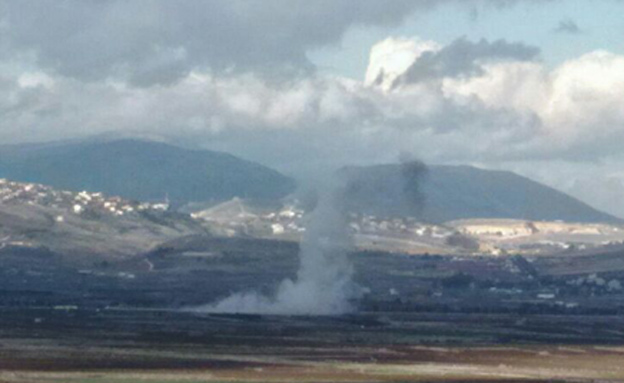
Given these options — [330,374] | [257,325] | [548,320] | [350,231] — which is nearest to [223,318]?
[257,325]

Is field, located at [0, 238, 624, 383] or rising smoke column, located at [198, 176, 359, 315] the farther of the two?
rising smoke column, located at [198, 176, 359, 315]

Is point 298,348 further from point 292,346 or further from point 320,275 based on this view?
point 320,275

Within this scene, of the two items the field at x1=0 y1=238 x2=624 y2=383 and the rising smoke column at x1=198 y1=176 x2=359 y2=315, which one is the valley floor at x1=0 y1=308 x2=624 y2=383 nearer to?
the field at x1=0 y1=238 x2=624 y2=383

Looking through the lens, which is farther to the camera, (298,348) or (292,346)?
(292,346)

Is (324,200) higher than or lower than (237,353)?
higher

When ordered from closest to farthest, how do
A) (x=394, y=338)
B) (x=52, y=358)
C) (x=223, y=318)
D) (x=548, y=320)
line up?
(x=52, y=358) → (x=394, y=338) → (x=223, y=318) → (x=548, y=320)

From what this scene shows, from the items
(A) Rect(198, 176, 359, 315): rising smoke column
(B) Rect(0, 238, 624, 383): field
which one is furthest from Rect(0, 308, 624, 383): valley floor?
(A) Rect(198, 176, 359, 315): rising smoke column

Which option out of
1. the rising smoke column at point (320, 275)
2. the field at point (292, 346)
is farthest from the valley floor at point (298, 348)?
the rising smoke column at point (320, 275)

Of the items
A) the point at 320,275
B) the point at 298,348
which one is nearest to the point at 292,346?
the point at 298,348

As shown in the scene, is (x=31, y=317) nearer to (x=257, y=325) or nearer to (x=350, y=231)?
(x=257, y=325)
